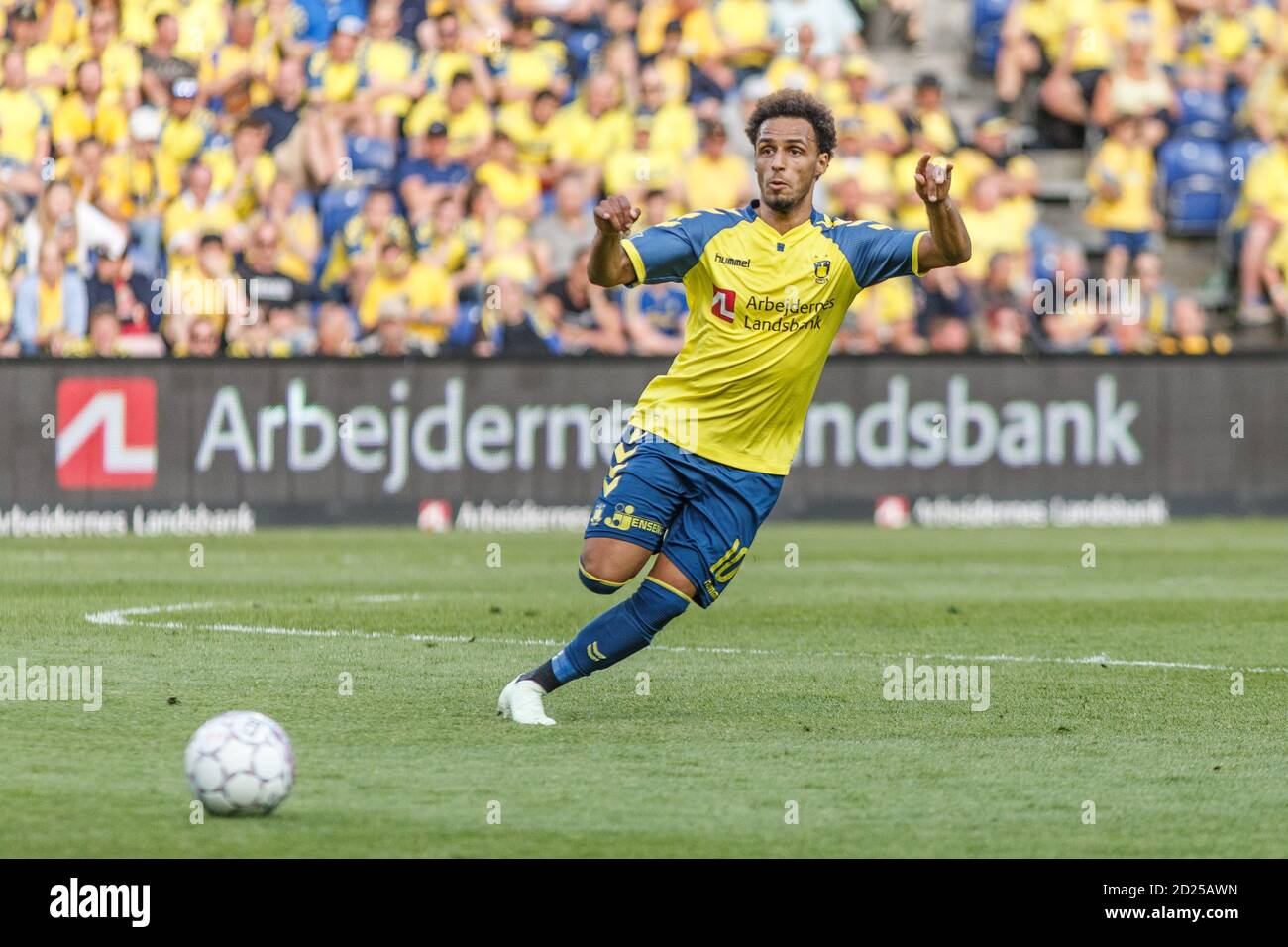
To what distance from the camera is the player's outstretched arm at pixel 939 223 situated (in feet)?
24.7

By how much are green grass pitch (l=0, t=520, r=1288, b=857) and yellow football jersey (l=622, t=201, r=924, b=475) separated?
1071mm

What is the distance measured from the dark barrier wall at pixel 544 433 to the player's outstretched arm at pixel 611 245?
35.8 ft

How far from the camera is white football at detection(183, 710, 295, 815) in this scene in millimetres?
6113

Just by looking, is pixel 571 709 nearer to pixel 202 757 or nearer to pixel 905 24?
pixel 202 757

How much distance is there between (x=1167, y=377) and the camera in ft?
65.0

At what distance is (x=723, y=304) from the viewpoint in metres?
8.36

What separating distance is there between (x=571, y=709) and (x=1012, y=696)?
182cm

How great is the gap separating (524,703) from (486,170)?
12905 millimetres

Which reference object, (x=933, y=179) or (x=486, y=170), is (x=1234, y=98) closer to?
(x=486, y=170)

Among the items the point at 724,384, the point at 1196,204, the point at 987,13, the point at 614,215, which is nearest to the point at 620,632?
the point at 724,384

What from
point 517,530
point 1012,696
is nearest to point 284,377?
point 517,530
